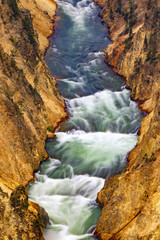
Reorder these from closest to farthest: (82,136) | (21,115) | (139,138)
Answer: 1. (21,115)
2. (139,138)
3. (82,136)

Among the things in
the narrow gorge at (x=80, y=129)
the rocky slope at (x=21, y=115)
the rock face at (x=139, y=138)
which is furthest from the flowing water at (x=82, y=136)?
the rocky slope at (x=21, y=115)

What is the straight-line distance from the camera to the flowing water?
16.6 metres

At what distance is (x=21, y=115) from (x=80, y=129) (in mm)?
5533

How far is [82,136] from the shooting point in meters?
23.7

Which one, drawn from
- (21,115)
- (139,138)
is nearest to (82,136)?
(139,138)

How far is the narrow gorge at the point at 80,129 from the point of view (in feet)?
44.5

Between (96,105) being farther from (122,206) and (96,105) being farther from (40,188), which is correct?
(122,206)

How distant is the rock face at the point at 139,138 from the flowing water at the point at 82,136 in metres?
1.02

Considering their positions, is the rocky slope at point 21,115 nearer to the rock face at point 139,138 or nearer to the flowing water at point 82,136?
the flowing water at point 82,136

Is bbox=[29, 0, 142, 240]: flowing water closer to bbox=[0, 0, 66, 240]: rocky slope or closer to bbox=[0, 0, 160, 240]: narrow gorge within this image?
bbox=[0, 0, 160, 240]: narrow gorge

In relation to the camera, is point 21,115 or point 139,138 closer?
point 21,115

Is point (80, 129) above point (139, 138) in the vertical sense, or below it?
below

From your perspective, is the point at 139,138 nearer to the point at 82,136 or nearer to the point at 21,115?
the point at 82,136

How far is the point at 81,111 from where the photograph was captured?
26.5m
